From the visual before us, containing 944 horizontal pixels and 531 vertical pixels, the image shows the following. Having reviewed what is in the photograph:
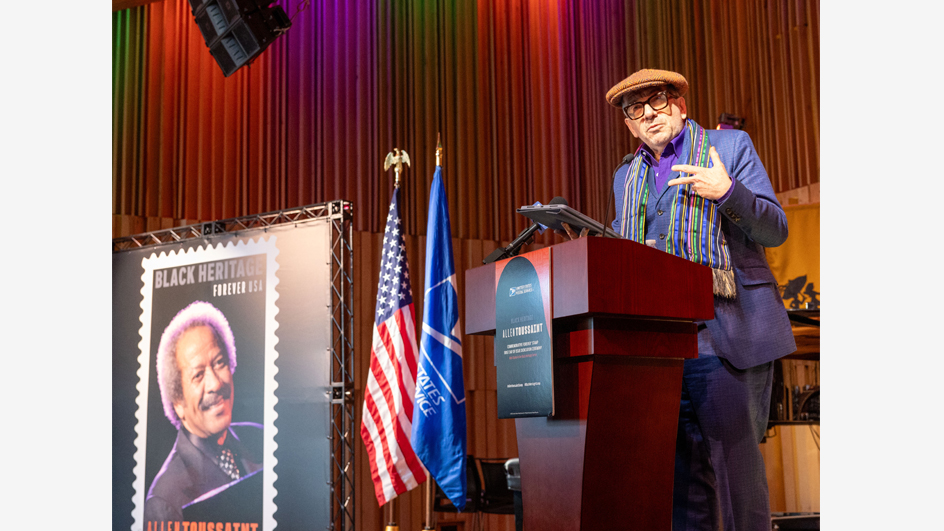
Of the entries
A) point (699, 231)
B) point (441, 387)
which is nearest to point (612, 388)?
point (699, 231)

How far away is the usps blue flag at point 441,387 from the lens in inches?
159

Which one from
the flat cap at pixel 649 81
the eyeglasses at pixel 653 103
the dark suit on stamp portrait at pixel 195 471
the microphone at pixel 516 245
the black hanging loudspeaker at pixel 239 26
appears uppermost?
the black hanging loudspeaker at pixel 239 26

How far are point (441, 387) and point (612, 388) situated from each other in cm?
248

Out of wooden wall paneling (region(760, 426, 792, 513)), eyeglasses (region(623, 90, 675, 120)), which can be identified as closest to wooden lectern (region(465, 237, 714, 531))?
eyeglasses (region(623, 90, 675, 120))

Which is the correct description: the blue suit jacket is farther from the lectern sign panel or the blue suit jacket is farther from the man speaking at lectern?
the lectern sign panel

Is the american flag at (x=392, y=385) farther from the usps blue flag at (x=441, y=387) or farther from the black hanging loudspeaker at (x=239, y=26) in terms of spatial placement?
the black hanging loudspeaker at (x=239, y=26)

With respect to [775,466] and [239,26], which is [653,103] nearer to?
[239,26]

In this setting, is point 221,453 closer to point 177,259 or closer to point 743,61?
point 177,259

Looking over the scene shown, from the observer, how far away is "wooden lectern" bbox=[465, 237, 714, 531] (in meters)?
1.68

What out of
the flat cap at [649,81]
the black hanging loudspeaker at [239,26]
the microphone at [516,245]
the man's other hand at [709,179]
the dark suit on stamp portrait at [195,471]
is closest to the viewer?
the man's other hand at [709,179]

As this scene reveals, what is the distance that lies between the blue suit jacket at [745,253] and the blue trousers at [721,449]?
0.06 meters

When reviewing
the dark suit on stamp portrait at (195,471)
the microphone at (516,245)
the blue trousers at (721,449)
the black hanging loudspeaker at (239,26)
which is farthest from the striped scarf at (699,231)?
the black hanging loudspeaker at (239,26)

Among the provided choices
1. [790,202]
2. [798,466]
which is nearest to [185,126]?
[790,202]

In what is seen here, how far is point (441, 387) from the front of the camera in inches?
163
